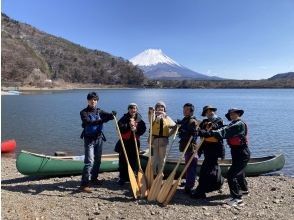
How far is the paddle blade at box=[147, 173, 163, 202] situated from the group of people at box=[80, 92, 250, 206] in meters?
0.97

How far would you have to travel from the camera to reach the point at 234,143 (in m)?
9.09

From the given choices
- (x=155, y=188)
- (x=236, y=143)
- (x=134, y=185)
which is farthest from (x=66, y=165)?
(x=236, y=143)

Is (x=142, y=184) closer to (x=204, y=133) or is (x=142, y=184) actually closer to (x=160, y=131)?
(x=160, y=131)

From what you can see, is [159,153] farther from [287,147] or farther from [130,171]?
[287,147]

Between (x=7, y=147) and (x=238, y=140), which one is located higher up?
(x=238, y=140)

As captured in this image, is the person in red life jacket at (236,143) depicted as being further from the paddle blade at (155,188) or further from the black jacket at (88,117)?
the black jacket at (88,117)

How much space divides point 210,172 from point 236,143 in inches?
41.3

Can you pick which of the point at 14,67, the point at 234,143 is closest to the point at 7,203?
the point at 234,143

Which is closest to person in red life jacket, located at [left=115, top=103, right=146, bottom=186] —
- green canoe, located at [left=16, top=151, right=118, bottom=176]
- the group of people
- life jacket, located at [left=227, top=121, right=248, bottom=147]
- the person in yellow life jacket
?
the group of people

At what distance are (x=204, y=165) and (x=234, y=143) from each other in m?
1.00

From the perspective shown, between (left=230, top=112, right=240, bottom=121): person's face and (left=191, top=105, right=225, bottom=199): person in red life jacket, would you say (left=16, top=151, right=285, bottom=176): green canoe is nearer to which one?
(left=191, top=105, right=225, bottom=199): person in red life jacket

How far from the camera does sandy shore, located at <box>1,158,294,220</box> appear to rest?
329 inches

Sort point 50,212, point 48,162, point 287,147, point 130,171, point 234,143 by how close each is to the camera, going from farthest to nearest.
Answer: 1. point 287,147
2. point 48,162
3. point 130,171
4. point 234,143
5. point 50,212

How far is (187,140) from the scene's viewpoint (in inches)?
382
